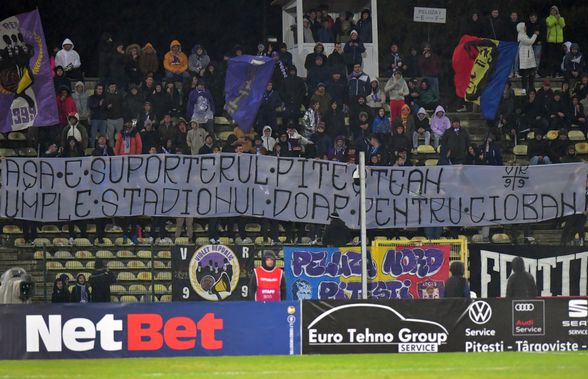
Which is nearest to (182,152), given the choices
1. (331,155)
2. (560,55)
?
(331,155)

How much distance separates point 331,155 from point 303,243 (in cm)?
234

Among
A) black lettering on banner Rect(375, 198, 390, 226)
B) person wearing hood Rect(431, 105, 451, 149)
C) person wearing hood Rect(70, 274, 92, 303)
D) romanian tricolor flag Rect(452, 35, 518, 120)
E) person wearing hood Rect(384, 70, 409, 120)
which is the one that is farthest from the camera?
romanian tricolor flag Rect(452, 35, 518, 120)

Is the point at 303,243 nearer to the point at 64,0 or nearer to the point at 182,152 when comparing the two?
the point at 182,152

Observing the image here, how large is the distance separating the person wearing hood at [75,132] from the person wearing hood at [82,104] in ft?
4.23

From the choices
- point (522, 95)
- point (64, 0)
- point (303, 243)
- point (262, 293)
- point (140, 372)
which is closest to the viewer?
point (140, 372)

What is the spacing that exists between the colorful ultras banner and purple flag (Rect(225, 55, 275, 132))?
20.3ft

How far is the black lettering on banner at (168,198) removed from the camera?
28.1 metres

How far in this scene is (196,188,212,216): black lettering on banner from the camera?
28.1 m

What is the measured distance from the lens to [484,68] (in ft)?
107

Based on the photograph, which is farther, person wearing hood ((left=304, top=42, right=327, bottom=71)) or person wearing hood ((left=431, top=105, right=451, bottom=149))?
person wearing hood ((left=304, top=42, right=327, bottom=71))

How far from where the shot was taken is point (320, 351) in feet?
69.9

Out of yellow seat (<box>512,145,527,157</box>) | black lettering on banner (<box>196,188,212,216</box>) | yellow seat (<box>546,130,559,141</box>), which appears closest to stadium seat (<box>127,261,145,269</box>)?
black lettering on banner (<box>196,188,212,216</box>)

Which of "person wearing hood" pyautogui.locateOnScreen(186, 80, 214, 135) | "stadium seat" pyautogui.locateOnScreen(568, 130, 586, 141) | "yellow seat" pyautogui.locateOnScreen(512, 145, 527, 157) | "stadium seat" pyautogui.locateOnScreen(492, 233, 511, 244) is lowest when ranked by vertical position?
"stadium seat" pyautogui.locateOnScreen(492, 233, 511, 244)

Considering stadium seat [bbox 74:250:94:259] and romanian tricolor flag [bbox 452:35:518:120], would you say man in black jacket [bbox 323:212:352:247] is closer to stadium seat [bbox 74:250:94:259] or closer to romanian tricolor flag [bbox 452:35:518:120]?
stadium seat [bbox 74:250:94:259]
